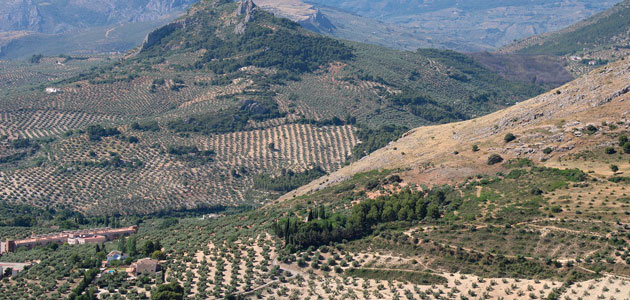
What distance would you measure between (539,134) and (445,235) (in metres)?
26.2

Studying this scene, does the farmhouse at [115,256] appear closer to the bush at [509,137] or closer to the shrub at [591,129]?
the bush at [509,137]

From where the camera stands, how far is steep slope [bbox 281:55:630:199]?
8994cm

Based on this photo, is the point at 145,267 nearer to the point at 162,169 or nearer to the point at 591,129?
the point at 591,129

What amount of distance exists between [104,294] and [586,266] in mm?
47935

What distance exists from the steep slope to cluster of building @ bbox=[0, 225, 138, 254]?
43077 mm

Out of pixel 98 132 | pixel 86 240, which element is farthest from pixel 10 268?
pixel 98 132

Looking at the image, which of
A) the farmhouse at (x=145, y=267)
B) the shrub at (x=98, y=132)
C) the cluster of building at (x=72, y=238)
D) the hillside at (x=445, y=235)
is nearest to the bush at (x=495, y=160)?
the hillside at (x=445, y=235)

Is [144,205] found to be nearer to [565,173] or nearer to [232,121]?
[232,121]

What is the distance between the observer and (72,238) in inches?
4163

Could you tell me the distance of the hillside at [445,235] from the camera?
6912 centimetres

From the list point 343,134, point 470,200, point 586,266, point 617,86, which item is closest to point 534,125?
point 617,86

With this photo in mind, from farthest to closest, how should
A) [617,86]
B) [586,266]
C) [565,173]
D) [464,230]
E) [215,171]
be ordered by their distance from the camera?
[215,171], [617,86], [565,173], [464,230], [586,266]

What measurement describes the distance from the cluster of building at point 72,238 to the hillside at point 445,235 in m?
4.88

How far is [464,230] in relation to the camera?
77.6 m
